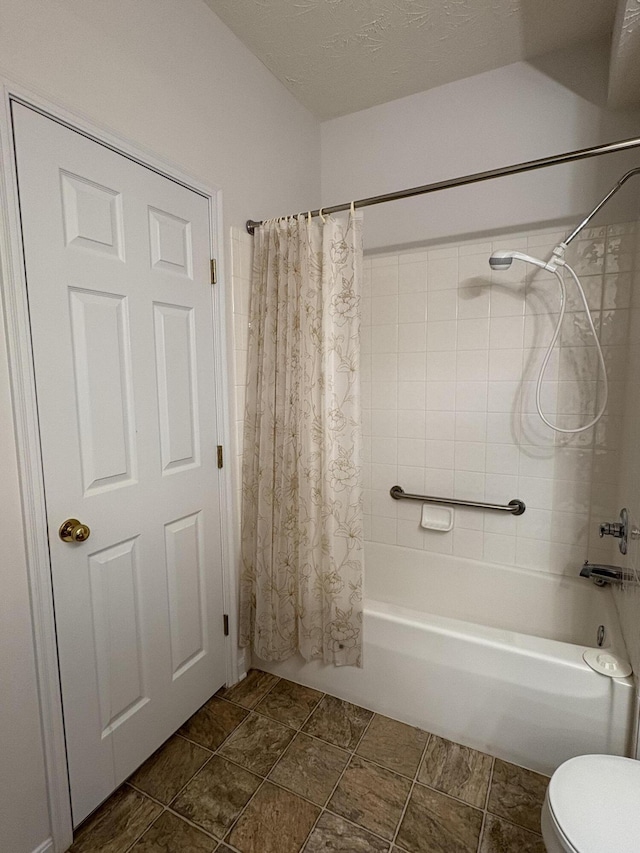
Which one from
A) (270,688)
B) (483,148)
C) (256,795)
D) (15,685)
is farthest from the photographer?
(483,148)

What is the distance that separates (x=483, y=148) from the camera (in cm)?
210

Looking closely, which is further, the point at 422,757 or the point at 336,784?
the point at 422,757

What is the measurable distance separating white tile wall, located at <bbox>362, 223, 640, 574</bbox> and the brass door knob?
1584 mm

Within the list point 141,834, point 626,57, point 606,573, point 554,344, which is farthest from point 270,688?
point 626,57

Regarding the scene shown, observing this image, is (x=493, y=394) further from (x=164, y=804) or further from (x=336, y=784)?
(x=164, y=804)

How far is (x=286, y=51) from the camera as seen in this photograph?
6.20 ft

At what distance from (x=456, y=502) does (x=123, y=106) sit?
81.9 inches

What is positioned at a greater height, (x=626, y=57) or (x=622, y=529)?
(x=626, y=57)

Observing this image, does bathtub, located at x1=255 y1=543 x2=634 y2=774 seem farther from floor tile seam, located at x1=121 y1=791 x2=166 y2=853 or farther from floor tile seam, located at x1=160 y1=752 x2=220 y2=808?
floor tile seam, located at x1=121 y1=791 x2=166 y2=853

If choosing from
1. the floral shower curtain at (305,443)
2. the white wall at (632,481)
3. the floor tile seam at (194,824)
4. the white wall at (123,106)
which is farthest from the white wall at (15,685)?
the white wall at (632,481)

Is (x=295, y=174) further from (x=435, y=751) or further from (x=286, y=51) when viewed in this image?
(x=435, y=751)

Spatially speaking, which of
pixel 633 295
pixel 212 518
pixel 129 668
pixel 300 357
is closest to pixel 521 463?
pixel 633 295

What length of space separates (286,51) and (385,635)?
243 cm

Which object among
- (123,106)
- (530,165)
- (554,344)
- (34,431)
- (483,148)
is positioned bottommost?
(34,431)
